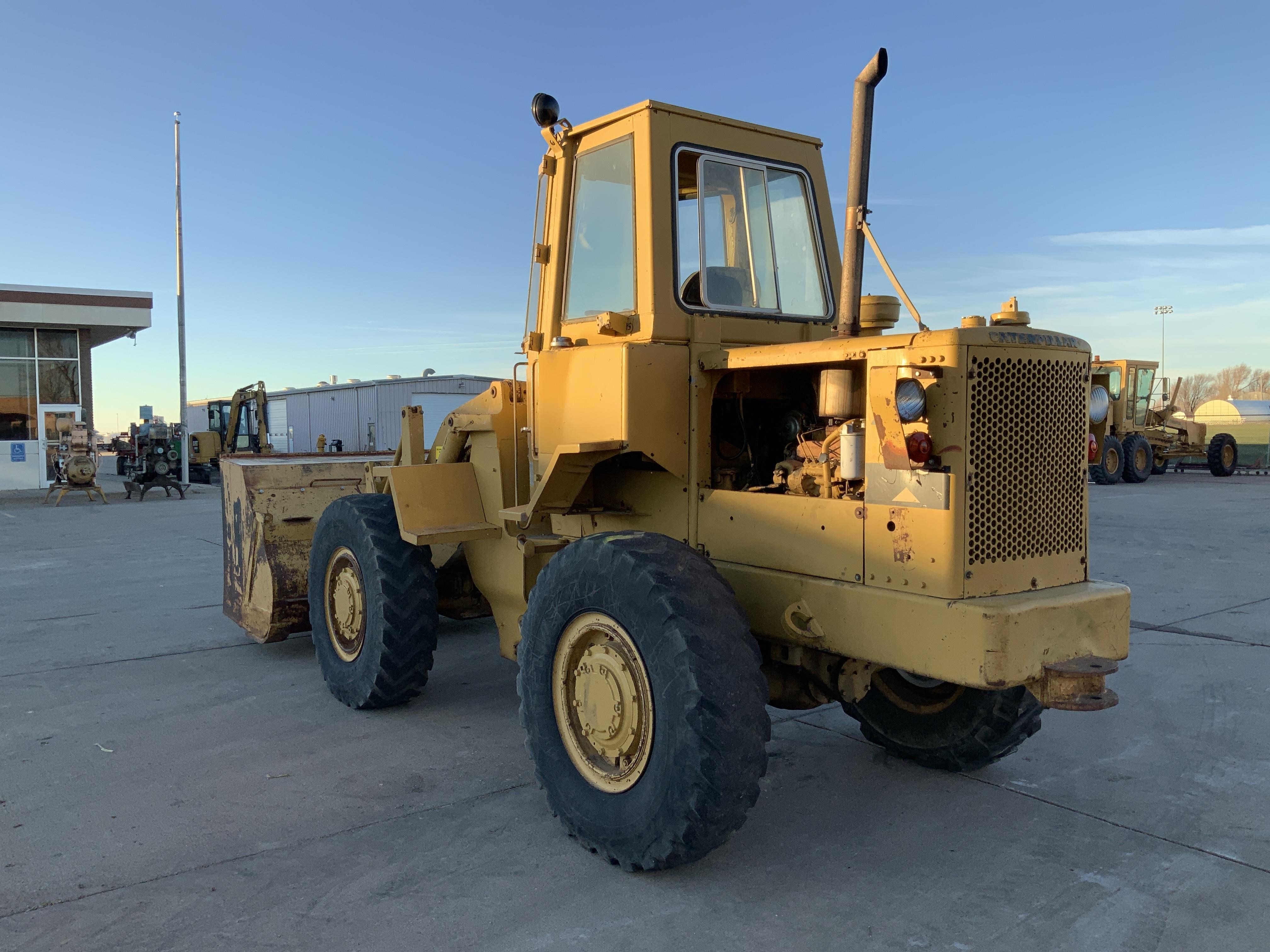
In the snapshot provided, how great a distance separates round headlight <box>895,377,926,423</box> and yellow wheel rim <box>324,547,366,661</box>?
3416 millimetres

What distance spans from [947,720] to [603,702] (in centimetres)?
175

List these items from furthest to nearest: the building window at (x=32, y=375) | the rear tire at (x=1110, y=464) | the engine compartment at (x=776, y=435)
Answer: the building window at (x=32, y=375), the rear tire at (x=1110, y=464), the engine compartment at (x=776, y=435)

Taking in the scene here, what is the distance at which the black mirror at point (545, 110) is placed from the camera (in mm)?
4652

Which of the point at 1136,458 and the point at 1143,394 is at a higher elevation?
the point at 1143,394

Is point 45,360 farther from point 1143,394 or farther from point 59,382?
point 1143,394

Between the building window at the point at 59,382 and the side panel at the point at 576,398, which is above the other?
the building window at the point at 59,382

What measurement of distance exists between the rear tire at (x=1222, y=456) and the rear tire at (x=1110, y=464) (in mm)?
5318

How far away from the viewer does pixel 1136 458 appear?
81.7 feet

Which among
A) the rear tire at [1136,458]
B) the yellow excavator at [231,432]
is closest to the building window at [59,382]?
the yellow excavator at [231,432]

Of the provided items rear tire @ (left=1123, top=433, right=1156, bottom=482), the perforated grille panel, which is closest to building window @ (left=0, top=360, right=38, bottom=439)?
the perforated grille panel

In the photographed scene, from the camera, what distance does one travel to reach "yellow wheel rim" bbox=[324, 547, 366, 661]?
560 centimetres

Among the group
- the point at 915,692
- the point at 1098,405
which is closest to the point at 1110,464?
the point at 915,692

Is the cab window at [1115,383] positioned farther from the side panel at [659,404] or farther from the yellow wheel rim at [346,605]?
the side panel at [659,404]

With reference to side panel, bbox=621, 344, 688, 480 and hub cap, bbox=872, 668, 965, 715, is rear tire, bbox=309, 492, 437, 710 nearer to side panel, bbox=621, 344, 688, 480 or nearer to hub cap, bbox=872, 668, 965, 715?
side panel, bbox=621, 344, 688, 480
